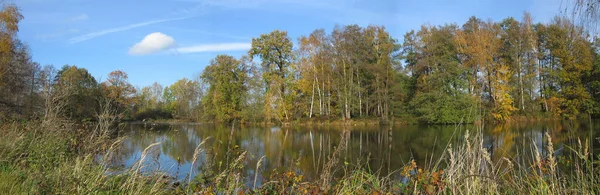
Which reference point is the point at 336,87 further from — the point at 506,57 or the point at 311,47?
the point at 506,57

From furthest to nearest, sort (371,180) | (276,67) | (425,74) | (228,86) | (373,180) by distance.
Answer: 1. (228,86)
2. (276,67)
3. (425,74)
4. (373,180)
5. (371,180)

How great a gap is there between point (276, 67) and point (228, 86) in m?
6.15

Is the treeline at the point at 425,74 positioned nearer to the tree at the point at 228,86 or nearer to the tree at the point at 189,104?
the tree at the point at 228,86

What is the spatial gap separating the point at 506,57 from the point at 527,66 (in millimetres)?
1935

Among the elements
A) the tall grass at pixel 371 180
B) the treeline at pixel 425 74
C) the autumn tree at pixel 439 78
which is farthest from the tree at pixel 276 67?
the tall grass at pixel 371 180

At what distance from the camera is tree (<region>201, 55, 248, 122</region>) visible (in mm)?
39531

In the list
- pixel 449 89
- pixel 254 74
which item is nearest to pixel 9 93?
pixel 254 74

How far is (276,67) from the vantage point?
36812mm

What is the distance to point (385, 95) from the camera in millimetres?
31938

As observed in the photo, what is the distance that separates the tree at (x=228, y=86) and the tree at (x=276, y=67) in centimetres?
314

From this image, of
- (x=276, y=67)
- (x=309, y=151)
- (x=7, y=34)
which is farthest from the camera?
(x=276, y=67)

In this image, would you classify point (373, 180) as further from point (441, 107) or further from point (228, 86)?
point (228, 86)

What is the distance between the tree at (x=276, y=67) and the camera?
34969mm

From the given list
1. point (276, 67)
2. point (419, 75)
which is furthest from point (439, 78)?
point (276, 67)
